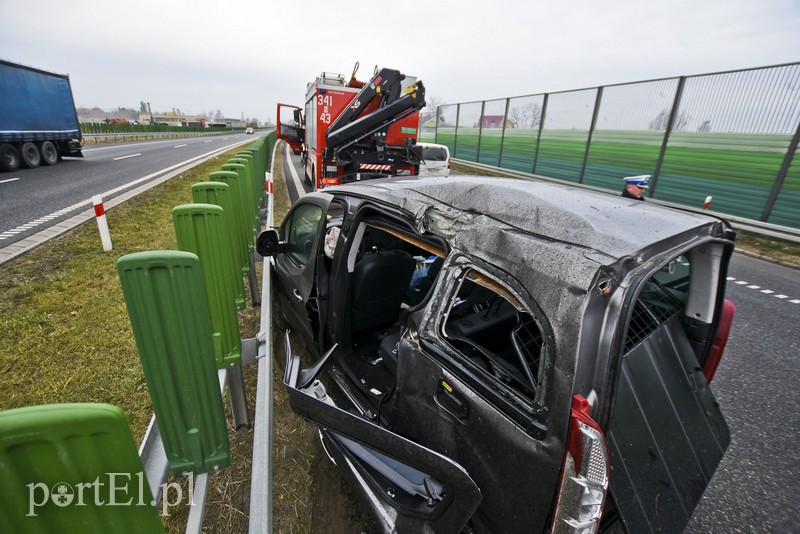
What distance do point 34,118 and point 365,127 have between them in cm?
1210

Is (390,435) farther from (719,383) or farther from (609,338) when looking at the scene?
(719,383)

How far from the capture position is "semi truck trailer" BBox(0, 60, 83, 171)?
37.9 ft

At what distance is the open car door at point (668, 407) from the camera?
1.34 metres

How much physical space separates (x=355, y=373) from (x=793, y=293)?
658 cm

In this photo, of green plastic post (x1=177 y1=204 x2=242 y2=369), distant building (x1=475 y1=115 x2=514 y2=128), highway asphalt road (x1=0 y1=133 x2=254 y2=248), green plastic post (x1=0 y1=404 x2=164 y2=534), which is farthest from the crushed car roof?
distant building (x1=475 y1=115 x2=514 y2=128)

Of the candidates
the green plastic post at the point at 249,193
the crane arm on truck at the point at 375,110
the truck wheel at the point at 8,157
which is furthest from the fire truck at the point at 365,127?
the truck wheel at the point at 8,157

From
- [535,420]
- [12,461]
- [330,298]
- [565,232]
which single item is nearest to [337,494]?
[330,298]

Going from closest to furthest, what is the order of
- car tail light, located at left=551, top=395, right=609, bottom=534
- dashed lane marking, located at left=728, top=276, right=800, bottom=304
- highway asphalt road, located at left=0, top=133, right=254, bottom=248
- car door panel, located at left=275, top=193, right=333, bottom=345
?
car tail light, located at left=551, top=395, right=609, bottom=534 → car door panel, located at left=275, top=193, right=333, bottom=345 → dashed lane marking, located at left=728, top=276, right=800, bottom=304 → highway asphalt road, located at left=0, top=133, right=254, bottom=248

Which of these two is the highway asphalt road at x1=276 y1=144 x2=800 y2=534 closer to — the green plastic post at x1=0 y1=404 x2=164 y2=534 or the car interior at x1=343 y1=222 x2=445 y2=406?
the car interior at x1=343 y1=222 x2=445 y2=406

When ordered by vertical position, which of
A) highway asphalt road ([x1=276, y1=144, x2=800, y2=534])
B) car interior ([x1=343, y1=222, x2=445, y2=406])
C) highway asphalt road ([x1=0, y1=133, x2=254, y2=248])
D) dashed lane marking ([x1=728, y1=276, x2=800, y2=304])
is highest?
car interior ([x1=343, y1=222, x2=445, y2=406])

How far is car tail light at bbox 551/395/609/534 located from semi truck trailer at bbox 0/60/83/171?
670 inches

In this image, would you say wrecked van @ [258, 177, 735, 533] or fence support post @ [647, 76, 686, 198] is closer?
wrecked van @ [258, 177, 735, 533]

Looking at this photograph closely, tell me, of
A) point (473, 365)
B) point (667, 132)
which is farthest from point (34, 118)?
point (667, 132)

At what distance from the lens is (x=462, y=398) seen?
148cm
